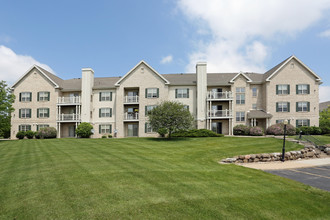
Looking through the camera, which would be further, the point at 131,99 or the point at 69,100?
the point at 69,100

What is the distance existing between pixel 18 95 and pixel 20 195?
117 feet

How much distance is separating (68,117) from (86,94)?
5.10m

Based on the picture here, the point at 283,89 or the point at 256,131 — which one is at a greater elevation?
the point at 283,89

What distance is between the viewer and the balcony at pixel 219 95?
1304 inches

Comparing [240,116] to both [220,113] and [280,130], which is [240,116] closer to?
[220,113]

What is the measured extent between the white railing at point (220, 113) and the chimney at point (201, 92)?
1.17m

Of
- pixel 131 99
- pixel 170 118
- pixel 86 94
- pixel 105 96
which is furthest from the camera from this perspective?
pixel 105 96

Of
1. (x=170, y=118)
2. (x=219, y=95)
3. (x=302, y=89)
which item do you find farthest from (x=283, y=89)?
(x=170, y=118)

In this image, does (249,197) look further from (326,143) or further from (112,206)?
(326,143)

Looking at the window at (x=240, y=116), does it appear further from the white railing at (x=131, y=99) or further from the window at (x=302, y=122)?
the white railing at (x=131, y=99)

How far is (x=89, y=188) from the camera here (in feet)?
23.4

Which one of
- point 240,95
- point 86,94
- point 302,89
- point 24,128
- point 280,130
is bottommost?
point 24,128

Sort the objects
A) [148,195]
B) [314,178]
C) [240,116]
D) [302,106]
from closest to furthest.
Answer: [148,195] < [314,178] < [302,106] < [240,116]

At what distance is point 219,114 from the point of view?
33.6 m
